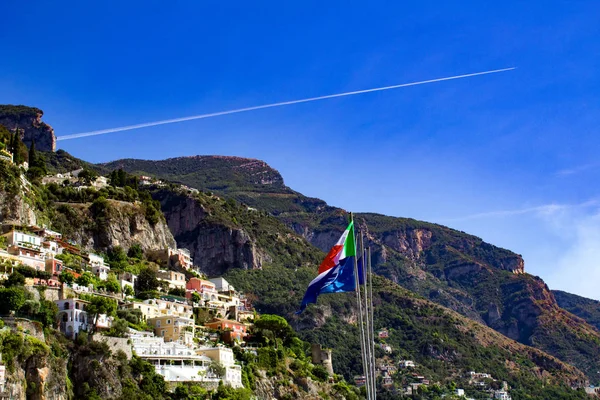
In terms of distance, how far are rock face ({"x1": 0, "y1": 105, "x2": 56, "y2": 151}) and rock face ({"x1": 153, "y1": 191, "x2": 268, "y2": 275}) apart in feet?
122

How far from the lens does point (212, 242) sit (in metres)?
145

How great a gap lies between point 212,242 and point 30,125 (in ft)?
187

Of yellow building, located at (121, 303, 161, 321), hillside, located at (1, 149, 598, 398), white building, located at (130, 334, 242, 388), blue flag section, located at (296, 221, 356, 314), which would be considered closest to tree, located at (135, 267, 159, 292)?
yellow building, located at (121, 303, 161, 321)

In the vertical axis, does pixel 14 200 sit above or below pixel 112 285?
above

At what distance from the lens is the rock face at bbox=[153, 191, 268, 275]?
144 metres

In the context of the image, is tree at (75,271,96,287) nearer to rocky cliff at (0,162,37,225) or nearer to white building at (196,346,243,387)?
white building at (196,346,243,387)

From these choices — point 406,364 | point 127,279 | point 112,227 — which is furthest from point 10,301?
point 406,364

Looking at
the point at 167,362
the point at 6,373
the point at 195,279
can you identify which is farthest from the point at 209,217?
the point at 6,373

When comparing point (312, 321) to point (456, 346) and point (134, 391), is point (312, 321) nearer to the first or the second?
point (456, 346)

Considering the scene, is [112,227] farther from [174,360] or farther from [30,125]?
[30,125]

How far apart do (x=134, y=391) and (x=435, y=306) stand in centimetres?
11887

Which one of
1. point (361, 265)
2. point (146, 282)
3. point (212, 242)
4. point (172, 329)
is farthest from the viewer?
point (212, 242)

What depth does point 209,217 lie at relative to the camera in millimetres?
149500

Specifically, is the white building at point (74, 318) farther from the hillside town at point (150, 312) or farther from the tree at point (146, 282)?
the tree at point (146, 282)
